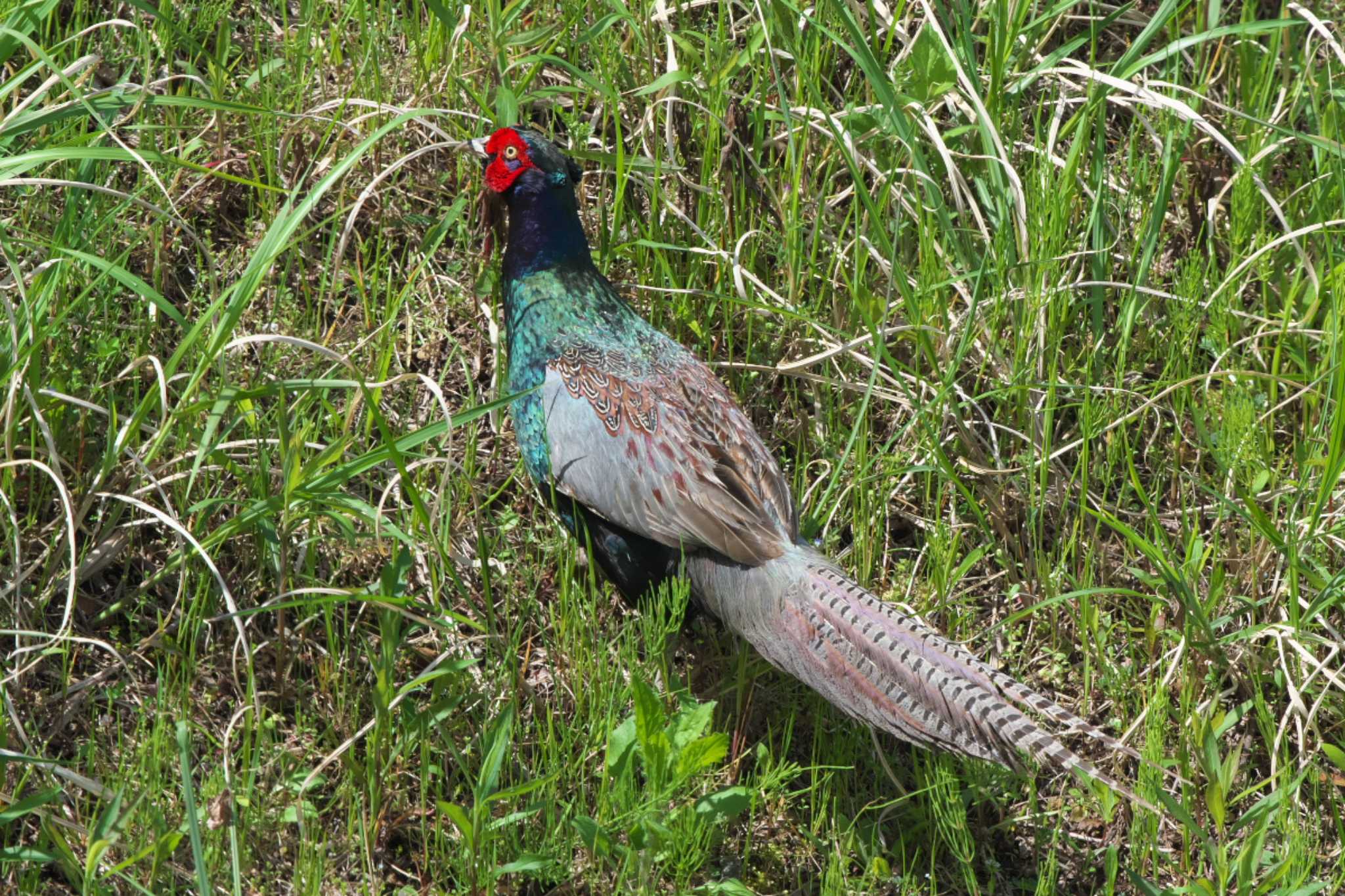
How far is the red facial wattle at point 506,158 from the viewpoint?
166 inches

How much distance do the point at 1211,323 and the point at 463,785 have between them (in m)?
2.38

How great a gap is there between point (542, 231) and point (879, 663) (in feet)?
4.91

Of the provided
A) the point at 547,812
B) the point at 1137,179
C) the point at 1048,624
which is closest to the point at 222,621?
the point at 547,812

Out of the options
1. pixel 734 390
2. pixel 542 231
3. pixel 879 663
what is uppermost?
pixel 542 231

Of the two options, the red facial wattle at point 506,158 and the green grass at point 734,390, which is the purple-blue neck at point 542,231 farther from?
the green grass at point 734,390

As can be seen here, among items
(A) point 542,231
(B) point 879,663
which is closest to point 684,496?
(B) point 879,663

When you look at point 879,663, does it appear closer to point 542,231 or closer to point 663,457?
point 663,457

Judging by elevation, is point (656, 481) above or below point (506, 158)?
below

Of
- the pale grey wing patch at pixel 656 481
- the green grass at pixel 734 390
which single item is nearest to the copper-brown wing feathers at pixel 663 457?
the pale grey wing patch at pixel 656 481

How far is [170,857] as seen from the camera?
11.3 feet

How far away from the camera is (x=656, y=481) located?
3969 mm

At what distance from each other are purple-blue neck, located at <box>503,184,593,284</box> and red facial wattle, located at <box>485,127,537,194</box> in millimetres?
38

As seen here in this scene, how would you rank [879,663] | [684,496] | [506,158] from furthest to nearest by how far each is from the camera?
1. [506,158]
2. [684,496]
3. [879,663]

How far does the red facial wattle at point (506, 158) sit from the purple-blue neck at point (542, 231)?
0.12ft
